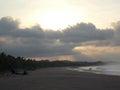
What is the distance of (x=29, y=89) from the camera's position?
26781 mm

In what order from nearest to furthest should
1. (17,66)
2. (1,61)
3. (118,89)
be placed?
Answer: 1. (118,89)
2. (1,61)
3. (17,66)

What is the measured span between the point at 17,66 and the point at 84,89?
58.0 metres

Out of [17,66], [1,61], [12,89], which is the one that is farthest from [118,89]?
[17,66]

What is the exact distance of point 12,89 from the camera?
88.1 feet

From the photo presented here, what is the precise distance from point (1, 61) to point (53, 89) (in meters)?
40.7

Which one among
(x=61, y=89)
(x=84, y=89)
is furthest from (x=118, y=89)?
(x=61, y=89)

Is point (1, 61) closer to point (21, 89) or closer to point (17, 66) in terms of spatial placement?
point (17, 66)

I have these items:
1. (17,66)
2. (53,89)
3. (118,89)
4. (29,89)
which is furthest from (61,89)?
(17,66)

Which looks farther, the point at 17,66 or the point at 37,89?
the point at 17,66

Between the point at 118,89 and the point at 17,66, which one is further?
the point at 17,66

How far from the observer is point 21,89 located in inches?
1059

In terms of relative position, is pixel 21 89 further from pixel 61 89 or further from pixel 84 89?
pixel 84 89

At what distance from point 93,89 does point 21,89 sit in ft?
19.4

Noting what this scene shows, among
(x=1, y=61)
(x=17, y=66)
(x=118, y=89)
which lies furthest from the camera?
(x=17, y=66)
